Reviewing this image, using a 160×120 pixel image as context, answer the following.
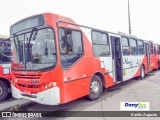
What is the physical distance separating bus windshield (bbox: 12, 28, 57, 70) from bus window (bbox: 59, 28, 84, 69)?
0.31 metres

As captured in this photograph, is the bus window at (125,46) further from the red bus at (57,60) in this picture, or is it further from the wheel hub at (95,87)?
the wheel hub at (95,87)

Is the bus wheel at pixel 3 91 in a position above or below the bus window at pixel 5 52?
below

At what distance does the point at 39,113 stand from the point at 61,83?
1.43m

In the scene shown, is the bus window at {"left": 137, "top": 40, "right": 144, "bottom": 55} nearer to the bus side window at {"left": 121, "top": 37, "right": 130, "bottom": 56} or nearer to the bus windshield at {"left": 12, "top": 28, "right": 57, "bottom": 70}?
the bus side window at {"left": 121, "top": 37, "right": 130, "bottom": 56}

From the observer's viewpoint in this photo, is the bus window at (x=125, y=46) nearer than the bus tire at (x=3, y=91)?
No

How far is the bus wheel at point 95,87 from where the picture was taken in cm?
651

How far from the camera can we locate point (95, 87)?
6.68 meters

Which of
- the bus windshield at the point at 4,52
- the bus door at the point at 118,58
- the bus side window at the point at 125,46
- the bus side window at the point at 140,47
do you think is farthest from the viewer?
the bus side window at the point at 140,47

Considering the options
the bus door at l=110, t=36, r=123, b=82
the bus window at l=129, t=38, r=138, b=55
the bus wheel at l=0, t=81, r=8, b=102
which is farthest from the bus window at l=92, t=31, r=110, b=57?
the bus wheel at l=0, t=81, r=8, b=102

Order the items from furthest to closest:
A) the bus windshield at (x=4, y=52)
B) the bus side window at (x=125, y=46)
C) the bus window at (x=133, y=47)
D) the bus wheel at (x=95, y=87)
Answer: the bus window at (x=133, y=47)
the bus side window at (x=125, y=46)
the bus windshield at (x=4, y=52)
the bus wheel at (x=95, y=87)

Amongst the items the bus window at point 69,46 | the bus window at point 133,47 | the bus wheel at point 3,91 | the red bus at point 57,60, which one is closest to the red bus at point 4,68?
the bus wheel at point 3,91

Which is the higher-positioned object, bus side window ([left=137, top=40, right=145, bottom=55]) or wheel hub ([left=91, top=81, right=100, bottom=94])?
bus side window ([left=137, top=40, right=145, bottom=55])

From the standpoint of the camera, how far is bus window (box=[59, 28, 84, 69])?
5.20 meters

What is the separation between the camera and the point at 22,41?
5.67 m
